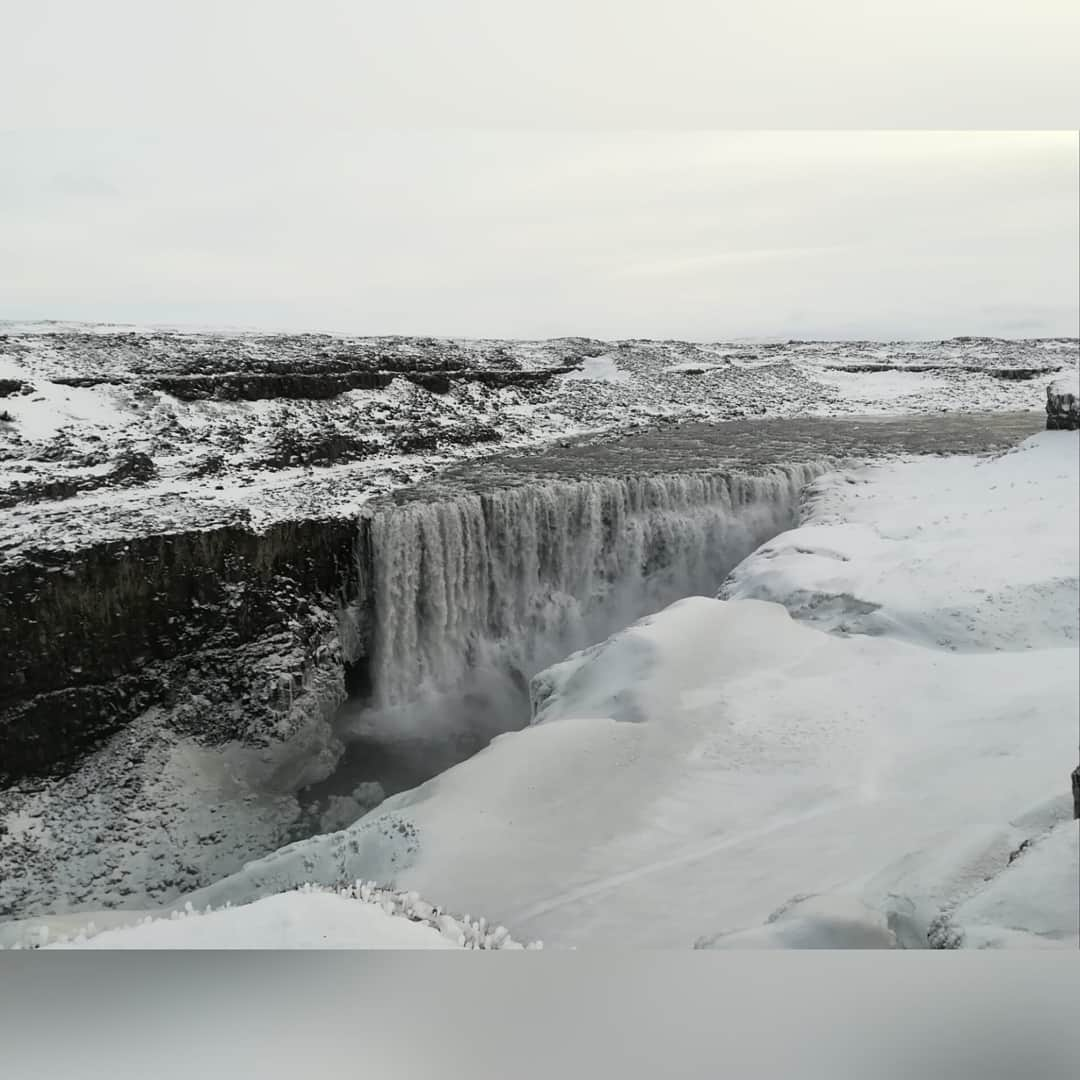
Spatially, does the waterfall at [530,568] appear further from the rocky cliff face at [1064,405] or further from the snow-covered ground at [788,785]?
the rocky cliff face at [1064,405]

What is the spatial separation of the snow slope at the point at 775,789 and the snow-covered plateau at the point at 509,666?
3cm

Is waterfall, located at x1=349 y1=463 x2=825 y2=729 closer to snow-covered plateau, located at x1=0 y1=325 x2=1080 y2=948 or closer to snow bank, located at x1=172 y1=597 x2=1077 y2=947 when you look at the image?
snow-covered plateau, located at x1=0 y1=325 x2=1080 y2=948

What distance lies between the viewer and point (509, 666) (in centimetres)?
1173

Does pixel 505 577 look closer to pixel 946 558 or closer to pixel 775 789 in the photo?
pixel 946 558

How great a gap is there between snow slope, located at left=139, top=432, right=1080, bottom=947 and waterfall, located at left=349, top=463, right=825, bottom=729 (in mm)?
3973

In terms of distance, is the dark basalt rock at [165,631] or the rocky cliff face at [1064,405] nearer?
the dark basalt rock at [165,631]

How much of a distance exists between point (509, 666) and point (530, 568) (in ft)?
4.68

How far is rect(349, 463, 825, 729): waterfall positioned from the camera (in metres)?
11.3

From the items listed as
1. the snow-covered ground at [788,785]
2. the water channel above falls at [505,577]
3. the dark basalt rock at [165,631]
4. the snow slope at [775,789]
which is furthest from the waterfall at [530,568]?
the snow slope at [775,789]

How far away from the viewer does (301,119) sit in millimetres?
3418

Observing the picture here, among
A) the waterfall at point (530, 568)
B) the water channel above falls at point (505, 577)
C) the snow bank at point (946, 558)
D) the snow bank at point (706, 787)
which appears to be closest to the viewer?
the snow bank at point (706, 787)

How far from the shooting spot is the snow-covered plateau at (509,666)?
13.3 feet

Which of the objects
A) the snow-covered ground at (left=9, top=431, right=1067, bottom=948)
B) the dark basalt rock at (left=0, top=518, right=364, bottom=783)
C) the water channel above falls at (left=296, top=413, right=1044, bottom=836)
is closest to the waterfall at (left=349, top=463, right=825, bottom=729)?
the water channel above falls at (left=296, top=413, right=1044, bottom=836)

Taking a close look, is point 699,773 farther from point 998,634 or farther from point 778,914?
point 998,634
